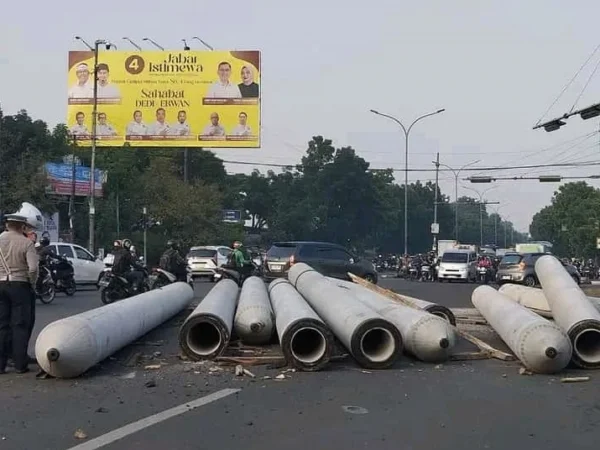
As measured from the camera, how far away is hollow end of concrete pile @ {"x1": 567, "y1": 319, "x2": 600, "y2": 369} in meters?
9.98

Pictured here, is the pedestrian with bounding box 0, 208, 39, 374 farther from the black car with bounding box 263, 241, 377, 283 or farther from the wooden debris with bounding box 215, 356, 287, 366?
the black car with bounding box 263, 241, 377, 283

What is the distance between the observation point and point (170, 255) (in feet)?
68.6

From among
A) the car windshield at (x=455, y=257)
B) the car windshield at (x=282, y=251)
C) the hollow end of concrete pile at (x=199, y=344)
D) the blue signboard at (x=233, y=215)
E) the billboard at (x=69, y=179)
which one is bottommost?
the hollow end of concrete pile at (x=199, y=344)

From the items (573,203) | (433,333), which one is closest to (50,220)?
(433,333)

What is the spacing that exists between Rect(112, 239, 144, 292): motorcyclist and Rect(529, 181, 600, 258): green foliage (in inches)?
2190

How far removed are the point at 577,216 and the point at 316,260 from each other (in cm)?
6029

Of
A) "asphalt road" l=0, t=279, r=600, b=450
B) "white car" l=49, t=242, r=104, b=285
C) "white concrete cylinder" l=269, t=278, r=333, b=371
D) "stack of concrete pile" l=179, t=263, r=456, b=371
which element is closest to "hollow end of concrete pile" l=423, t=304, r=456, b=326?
"stack of concrete pile" l=179, t=263, r=456, b=371

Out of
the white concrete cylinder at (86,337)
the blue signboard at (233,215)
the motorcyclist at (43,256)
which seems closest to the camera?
the white concrete cylinder at (86,337)

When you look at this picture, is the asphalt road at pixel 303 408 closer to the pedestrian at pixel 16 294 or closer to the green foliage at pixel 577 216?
the pedestrian at pixel 16 294

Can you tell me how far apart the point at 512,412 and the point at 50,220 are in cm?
3696

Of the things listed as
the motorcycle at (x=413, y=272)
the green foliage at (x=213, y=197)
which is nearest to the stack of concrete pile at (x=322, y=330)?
the green foliage at (x=213, y=197)

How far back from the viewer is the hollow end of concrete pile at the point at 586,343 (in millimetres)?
9977

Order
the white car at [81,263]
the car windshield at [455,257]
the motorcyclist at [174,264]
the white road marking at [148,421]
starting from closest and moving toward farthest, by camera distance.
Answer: the white road marking at [148,421], the motorcyclist at [174,264], the white car at [81,263], the car windshield at [455,257]

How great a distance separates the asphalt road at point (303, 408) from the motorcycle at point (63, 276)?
42.8 feet
